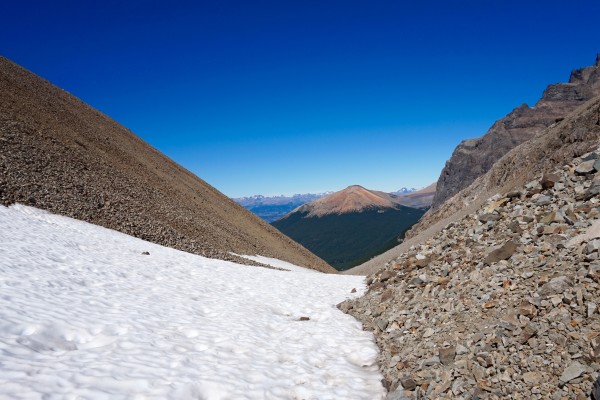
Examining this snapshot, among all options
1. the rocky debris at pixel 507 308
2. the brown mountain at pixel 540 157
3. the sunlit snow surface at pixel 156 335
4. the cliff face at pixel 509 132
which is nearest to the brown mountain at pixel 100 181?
→ the sunlit snow surface at pixel 156 335

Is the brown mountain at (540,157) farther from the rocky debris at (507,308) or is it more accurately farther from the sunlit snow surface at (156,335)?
the sunlit snow surface at (156,335)

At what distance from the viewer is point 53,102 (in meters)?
51.8

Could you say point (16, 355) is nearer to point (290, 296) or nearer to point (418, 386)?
point (418, 386)

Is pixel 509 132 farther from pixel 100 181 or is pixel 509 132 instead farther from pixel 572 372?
pixel 572 372

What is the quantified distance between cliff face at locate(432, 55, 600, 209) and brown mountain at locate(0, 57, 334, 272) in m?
132

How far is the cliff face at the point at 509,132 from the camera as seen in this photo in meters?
158

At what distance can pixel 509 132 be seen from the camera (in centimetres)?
16300

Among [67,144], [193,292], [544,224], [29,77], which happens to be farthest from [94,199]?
[29,77]

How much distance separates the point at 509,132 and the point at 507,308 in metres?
183

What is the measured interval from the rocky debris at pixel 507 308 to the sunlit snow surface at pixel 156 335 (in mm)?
1274

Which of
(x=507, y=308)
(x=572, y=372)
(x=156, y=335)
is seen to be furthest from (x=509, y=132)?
(x=156, y=335)

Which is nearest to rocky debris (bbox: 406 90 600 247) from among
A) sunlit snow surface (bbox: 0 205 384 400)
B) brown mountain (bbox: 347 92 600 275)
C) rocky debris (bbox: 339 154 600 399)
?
brown mountain (bbox: 347 92 600 275)

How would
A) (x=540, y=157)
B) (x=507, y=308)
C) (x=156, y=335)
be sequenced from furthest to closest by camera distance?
(x=540, y=157) < (x=156, y=335) < (x=507, y=308)

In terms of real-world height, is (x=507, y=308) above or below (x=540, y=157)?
below
